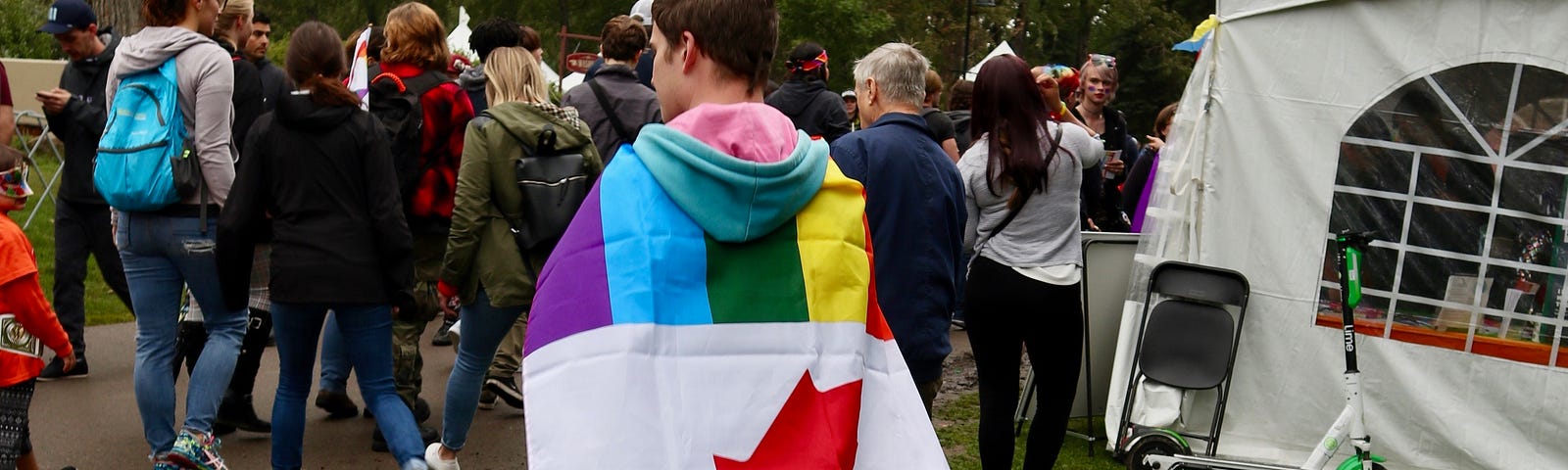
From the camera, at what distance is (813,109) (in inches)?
315

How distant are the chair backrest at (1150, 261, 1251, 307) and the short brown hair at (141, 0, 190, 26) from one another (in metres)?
4.33

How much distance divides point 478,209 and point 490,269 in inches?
8.8

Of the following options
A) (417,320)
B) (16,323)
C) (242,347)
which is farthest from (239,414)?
(16,323)

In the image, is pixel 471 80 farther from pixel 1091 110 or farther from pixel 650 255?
pixel 650 255

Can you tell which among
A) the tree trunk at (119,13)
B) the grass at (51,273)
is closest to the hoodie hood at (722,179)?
the grass at (51,273)

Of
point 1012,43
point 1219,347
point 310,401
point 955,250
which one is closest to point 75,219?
point 310,401

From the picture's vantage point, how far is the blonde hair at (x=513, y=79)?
565 centimetres

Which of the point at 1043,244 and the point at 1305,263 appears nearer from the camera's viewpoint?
the point at 1043,244

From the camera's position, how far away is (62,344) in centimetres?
485

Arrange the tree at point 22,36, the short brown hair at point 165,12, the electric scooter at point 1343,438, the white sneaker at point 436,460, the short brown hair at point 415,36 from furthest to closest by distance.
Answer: the tree at point 22,36 < the short brown hair at point 415,36 < the electric scooter at point 1343,438 < the white sneaker at point 436,460 < the short brown hair at point 165,12

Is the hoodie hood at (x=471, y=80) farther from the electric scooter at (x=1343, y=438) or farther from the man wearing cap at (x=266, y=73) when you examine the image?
the electric scooter at (x=1343, y=438)

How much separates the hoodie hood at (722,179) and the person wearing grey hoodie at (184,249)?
135 inches

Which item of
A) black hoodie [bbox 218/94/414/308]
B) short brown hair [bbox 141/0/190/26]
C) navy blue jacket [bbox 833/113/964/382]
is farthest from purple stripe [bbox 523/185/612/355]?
short brown hair [bbox 141/0/190/26]

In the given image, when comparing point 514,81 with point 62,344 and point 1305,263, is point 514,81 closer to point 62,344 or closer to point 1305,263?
point 62,344
